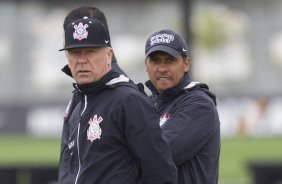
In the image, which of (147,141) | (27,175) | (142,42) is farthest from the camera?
(142,42)

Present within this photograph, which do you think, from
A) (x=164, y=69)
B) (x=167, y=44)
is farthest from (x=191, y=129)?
(x=167, y=44)

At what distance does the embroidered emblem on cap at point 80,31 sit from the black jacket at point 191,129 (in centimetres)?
84

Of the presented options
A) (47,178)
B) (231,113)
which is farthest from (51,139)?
(47,178)

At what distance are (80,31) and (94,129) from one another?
0.52 metres

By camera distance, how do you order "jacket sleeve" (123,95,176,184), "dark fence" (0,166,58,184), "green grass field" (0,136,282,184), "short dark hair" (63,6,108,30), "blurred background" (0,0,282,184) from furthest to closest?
1. "blurred background" (0,0,282,184)
2. "green grass field" (0,136,282,184)
3. "dark fence" (0,166,58,184)
4. "short dark hair" (63,6,108,30)
5. "jacket sleeve" (123,95,176,184)

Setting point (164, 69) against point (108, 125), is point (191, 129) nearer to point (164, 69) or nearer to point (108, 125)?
point (164, 69)

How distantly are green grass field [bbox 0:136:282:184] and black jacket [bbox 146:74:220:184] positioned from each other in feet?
39.8

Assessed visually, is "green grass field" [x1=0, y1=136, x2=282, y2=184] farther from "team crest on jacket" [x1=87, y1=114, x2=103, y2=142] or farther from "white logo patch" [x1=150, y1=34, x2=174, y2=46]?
"team crest on jacket" [x1=87, y1=114, x2=103, y2=142]

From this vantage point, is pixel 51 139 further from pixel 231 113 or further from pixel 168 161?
pixel 168 161

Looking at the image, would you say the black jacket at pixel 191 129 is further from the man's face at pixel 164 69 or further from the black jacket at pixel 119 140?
the black jacket at pixel 119 140

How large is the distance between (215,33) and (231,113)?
11.8 metres

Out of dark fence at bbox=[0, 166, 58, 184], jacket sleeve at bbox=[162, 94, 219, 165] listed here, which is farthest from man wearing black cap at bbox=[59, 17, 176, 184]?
dark fence at bbox=[0, 166, 58, 184]

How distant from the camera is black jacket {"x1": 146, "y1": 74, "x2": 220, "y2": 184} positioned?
533 centimetres

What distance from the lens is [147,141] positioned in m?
4.81
